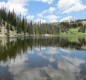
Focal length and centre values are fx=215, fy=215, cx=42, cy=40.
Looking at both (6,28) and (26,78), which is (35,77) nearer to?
(26,78)

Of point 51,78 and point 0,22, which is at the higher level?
point 0,22

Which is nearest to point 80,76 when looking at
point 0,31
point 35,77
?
point 35,77

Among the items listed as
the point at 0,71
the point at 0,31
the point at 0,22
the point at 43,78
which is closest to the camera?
the point at 43,78

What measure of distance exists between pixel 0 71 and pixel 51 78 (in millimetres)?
6450

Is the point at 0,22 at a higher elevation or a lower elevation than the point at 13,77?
higher

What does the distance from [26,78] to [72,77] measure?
446cm

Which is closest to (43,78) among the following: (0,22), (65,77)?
(65,77)

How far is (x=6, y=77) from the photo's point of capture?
20812 mm

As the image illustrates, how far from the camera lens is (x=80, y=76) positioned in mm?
21219

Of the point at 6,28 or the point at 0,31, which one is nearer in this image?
the point at 0,31

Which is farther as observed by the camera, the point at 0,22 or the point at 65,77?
the point at 0,22

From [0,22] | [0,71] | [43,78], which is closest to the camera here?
[43,78]

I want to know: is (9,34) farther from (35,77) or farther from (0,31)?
(35,77)

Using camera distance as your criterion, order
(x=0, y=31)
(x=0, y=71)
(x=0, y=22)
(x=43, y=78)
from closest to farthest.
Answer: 1. (x=43, y=78)
2. (x=0, y=71)
3. (x=0, y=31)
4. (x=0, y=22)
